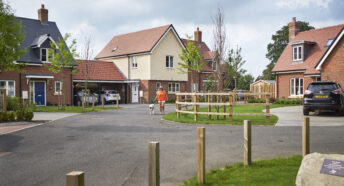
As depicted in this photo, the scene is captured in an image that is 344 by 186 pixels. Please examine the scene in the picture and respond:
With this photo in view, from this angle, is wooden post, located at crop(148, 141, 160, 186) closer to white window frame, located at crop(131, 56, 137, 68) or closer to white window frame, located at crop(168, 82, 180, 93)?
white window frame, located at crop(131, 56, 137, 68)

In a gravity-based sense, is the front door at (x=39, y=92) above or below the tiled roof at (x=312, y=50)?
below

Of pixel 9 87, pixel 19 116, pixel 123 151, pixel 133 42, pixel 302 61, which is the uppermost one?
pixel 133 42

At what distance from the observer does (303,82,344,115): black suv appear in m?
15.7

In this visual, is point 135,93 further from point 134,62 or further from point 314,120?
point 314,120

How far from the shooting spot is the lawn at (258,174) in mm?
5027

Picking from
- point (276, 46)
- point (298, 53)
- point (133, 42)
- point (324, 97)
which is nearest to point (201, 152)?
point (324, 97)

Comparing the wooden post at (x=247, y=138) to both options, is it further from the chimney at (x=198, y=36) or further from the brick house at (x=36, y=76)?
the chimney at (x=198, y=36)

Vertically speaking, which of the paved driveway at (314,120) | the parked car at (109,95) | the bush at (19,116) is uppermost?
the parked car at (109,95)

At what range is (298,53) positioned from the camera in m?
30.6

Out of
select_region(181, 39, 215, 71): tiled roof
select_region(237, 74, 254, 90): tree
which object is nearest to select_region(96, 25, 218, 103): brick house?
select_region(181, 39, 215, 71): tiled roof

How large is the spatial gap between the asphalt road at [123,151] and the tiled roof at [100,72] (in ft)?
72.3

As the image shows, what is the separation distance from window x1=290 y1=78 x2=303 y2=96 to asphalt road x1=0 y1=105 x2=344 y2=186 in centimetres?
1850

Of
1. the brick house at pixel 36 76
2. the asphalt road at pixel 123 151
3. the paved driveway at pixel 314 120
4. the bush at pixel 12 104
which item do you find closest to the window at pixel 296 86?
the paved driveway at pixel 314 120

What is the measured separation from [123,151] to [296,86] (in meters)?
25.8
